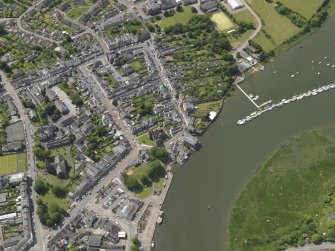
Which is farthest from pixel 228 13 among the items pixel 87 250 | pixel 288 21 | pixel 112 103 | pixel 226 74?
pixel 87 250

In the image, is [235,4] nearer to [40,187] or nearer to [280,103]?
[280,103]

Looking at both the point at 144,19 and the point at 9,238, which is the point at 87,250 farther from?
the point at 144,19

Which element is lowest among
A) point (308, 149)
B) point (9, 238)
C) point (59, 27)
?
point (9, 238)

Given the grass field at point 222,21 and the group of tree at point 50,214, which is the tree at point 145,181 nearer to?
the group of tree at point 50,214

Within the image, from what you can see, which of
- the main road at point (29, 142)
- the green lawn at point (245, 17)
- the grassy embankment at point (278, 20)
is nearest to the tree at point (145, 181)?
the main road at point (29, 142)

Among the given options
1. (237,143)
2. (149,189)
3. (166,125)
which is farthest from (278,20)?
(149,189)

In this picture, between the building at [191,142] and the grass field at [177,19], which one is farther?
the grass field at [177,19]
